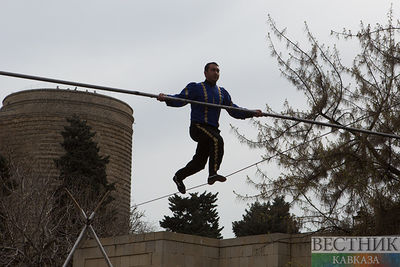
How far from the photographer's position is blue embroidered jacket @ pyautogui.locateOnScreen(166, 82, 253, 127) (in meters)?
11.0

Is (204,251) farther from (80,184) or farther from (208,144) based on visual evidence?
(80,184)

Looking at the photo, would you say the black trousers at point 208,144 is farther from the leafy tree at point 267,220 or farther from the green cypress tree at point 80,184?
the green cypress tree at point 80,184

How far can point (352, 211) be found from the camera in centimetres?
2209

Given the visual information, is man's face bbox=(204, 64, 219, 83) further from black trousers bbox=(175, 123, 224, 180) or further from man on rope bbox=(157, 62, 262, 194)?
black trousers bbox=(175, 123, 224, 180)

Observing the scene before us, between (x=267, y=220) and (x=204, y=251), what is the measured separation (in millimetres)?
2532

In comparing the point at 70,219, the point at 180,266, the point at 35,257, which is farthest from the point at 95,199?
the point at 180,266

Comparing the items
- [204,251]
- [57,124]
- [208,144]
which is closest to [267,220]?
[204,251]

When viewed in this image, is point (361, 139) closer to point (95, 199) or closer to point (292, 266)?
point (292, 266)

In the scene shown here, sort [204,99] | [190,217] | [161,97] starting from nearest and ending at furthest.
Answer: [161,97] < [204,99] < [190,217]

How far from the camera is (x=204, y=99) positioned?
11031 mm

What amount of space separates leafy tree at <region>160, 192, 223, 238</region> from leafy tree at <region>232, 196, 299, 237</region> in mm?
2351

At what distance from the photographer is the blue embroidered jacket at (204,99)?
11.0 m

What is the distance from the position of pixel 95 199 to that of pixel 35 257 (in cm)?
868

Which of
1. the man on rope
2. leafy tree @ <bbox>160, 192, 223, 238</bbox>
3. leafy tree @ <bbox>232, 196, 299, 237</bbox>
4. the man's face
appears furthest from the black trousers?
leafy tree @ <bbox>160, 192, 223, 238</bbox>
